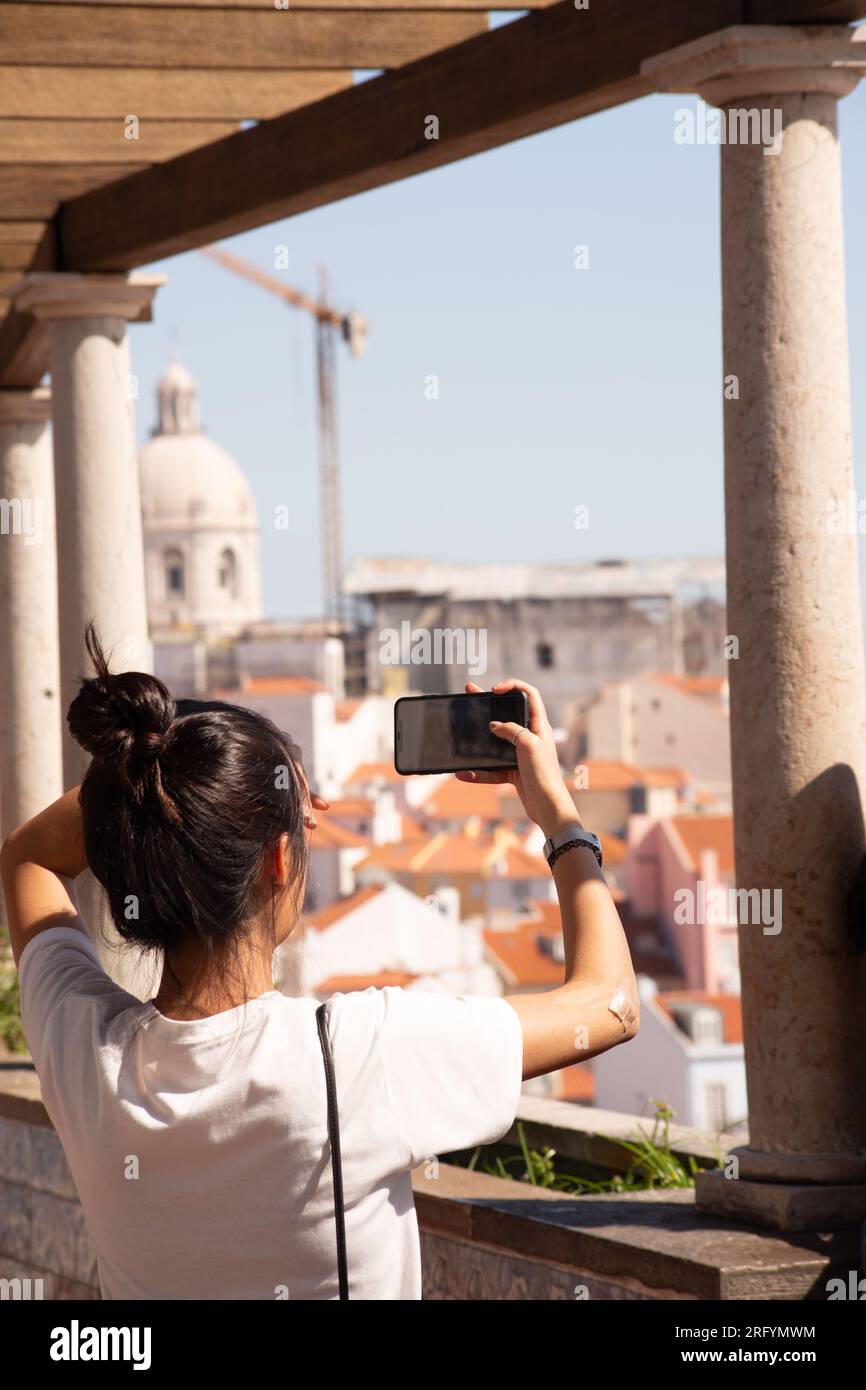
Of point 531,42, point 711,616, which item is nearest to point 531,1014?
point 531,42

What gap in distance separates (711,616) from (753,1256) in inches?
3694

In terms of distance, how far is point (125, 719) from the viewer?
2.09m

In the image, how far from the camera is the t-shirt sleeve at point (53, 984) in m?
2.08

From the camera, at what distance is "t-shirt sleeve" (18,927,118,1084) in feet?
6.83

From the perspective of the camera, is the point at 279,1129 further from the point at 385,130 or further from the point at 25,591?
the point at 25,591

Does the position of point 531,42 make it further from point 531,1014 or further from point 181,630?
point 181,630

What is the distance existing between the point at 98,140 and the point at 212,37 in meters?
Result: 0.87

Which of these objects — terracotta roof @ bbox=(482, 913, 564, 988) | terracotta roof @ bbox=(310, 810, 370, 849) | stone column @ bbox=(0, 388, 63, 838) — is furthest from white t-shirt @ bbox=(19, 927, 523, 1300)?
terracotta roof @ bbox=(310, 810, 370, 849)

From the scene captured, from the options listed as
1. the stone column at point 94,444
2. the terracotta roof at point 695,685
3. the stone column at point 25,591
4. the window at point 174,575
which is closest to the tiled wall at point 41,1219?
the stone column at point 94,444

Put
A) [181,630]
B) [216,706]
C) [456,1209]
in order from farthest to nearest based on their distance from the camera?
[181,630] → [456,1209] → [216,706]

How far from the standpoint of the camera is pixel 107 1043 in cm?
202

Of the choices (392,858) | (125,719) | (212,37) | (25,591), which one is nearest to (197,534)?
(392,858)

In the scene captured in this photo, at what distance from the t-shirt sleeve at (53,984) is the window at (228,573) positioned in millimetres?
130595

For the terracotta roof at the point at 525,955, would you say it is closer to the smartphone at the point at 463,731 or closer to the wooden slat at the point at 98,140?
the wooden slat at the point at 98,140
